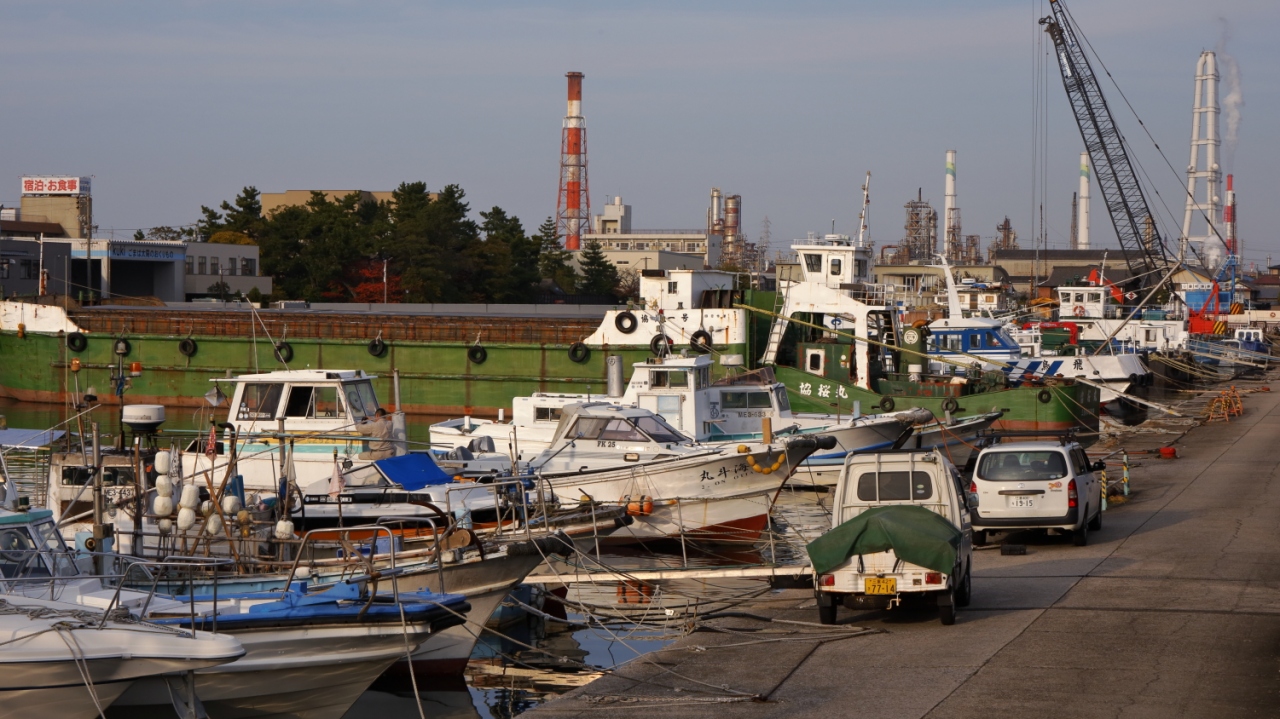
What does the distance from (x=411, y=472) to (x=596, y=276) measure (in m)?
78.0

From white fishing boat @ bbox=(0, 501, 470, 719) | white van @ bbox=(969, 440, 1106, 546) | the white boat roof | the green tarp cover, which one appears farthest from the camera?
the white boat roof

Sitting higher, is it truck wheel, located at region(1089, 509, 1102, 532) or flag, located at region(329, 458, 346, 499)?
flag, located at region(329, 458, 346, 499)

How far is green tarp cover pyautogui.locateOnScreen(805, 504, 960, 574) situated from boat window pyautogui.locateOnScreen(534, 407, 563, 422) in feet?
41.4

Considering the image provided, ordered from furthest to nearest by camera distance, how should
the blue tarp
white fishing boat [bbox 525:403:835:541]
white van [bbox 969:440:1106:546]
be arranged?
white fishing boat [bbox 525:403:835:541] < white van [bbox 969:440:1106:546] < the blue tarp

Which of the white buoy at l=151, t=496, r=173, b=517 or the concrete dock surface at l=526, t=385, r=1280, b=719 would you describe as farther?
the white buoy at l=151, t=496, r=173, b=517

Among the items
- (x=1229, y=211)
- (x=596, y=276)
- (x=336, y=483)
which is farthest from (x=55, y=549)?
(x=1229, y=211)

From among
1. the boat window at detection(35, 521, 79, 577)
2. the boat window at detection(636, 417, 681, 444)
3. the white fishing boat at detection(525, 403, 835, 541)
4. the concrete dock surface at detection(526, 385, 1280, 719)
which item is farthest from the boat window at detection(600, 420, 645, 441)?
the boat window at detection(35, 521, 79, 577)

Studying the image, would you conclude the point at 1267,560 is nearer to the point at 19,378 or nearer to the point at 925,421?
the point at 925,421

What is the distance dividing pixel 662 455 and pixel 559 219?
346ft

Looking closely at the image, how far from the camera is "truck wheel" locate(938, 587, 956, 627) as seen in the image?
1366 centimetres

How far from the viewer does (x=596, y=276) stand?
315 feet

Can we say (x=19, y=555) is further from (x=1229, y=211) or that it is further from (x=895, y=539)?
(x=1229, y=211)

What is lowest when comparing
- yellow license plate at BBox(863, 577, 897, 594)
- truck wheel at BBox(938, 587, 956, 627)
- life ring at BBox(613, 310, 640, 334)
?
truck wheel at BBox(938, 587, 956, 627)

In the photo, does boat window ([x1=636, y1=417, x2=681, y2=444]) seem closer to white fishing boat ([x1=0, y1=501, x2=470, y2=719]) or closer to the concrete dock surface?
the concrete dock surface
